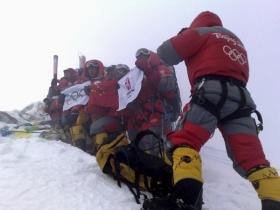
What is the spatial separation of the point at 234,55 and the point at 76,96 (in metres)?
3.22

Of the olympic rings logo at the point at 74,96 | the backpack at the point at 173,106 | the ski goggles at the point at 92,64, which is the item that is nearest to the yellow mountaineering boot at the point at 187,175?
the backpack at the point at 173,106

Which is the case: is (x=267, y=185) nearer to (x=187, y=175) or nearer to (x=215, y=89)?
(x=187, y=175)

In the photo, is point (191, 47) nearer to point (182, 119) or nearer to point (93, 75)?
point (182, 119)

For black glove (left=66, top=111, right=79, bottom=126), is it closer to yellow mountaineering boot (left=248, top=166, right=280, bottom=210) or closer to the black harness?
the black harness

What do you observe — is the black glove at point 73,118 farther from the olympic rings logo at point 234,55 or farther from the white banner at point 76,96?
the olympic rings logo at point 234,55

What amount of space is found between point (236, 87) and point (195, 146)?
1.82 feet

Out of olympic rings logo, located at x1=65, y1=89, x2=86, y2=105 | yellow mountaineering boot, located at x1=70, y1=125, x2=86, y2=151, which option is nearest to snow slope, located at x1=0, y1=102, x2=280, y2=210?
yellow mountaineering boot, located at x1=70, y1=125, x2=86, y2=151

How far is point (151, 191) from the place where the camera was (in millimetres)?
2066

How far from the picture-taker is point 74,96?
15.7 feet

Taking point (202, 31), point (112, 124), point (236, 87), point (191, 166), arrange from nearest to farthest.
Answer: point (191, 166) < point (236, 87) < point (202, 31) < point (112, 124)

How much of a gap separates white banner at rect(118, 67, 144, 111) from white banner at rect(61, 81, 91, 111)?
2.75 feet

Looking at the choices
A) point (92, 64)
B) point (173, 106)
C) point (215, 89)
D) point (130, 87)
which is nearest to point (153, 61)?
point (130, 87)

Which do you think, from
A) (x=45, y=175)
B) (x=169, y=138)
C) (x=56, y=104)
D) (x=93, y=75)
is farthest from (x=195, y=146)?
(x=56, y=104)

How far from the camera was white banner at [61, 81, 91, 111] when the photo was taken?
15.1 feet
